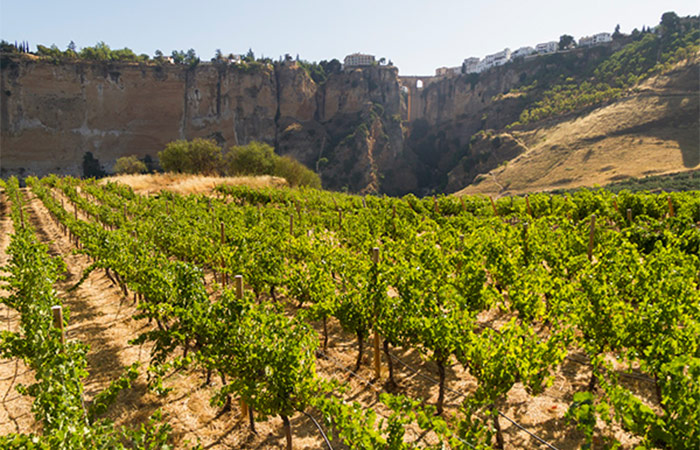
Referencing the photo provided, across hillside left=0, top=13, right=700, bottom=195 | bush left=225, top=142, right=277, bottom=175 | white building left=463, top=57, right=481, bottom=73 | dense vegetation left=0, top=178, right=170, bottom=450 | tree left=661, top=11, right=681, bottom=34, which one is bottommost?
dense vegetation left=0, top=178, right=170, bottom=450

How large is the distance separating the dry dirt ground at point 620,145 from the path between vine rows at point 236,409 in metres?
46.9

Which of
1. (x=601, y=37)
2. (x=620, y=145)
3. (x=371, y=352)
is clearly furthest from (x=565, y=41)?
(x=371, y=352)

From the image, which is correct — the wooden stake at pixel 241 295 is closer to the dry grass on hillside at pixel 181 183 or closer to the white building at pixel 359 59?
the dry grass on hillside at pixel 181 183

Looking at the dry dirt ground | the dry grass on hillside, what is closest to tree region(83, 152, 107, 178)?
the dry grass on hillside

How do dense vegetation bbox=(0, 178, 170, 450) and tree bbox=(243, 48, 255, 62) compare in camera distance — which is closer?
dense vegetation bbox=(0, 178, 170, 450)

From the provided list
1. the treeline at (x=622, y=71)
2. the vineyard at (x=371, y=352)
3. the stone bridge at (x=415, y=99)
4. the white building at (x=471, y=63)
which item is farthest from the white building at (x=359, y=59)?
the vineyard at (x=371, y=352)

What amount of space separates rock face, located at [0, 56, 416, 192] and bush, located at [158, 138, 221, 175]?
2877 cm

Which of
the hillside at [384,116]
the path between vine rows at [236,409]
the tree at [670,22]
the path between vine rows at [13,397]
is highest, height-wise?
the tree at [670,22]

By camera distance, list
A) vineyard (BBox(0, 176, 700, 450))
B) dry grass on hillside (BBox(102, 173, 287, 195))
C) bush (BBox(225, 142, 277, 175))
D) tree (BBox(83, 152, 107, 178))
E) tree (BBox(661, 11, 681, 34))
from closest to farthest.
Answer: vineyard (BBox(0, 176, 700, 450)), dry grass on hillside (BBox(102, 173, 287, 195)), bush (BBox(225, 142, 277, 175)), tree (BBox(83, 152, 107, 178)), tree (BBox(661, 11, 681, 34))

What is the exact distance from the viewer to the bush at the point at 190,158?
46.6 m

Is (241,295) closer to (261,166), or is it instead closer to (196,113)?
(261,166)

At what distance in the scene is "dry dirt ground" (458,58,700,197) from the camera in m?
47.6

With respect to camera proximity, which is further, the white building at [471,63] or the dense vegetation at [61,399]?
the white building at [471,63]

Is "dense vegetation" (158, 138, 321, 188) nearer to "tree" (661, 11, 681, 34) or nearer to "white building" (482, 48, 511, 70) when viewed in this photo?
"tree" (661, 11, 681, 34)
